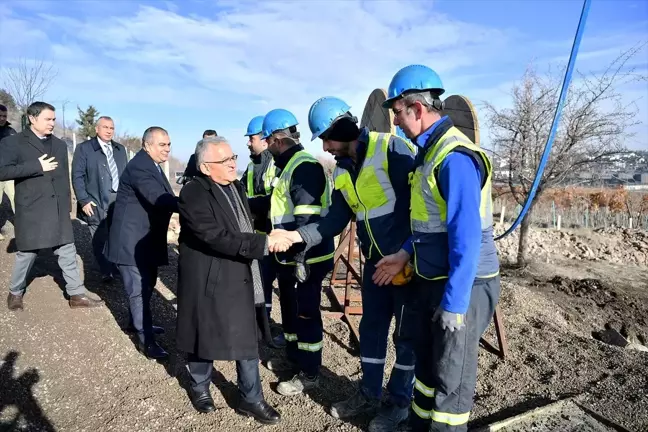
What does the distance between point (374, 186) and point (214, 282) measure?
127cm

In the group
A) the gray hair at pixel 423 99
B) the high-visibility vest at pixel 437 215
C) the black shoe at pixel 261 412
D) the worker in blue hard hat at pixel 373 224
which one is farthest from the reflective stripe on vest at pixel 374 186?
the black shoe at pixel 261 412

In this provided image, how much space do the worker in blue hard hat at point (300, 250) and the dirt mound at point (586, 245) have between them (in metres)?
9.03

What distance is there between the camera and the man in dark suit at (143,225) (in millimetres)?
4020

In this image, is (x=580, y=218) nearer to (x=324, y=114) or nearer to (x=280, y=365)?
(x=280, y=365)

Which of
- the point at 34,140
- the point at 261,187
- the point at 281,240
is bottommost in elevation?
the point at 281,240

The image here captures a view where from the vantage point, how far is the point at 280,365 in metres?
4.36

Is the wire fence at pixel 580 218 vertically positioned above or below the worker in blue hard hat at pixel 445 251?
below

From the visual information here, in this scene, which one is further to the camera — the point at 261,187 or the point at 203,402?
the point at 261,187

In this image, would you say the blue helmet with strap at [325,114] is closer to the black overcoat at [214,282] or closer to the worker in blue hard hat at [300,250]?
the worker in blue hard hat at [300,250]

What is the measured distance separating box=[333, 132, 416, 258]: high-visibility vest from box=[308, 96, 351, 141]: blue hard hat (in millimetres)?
339

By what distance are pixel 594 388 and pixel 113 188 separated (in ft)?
19.2

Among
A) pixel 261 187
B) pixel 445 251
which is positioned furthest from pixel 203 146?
pixel 261 187

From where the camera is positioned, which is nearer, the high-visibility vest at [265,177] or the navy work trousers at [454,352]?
the navy work trousers at [454,352]

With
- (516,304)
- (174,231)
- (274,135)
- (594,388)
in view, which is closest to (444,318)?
(274,135)
